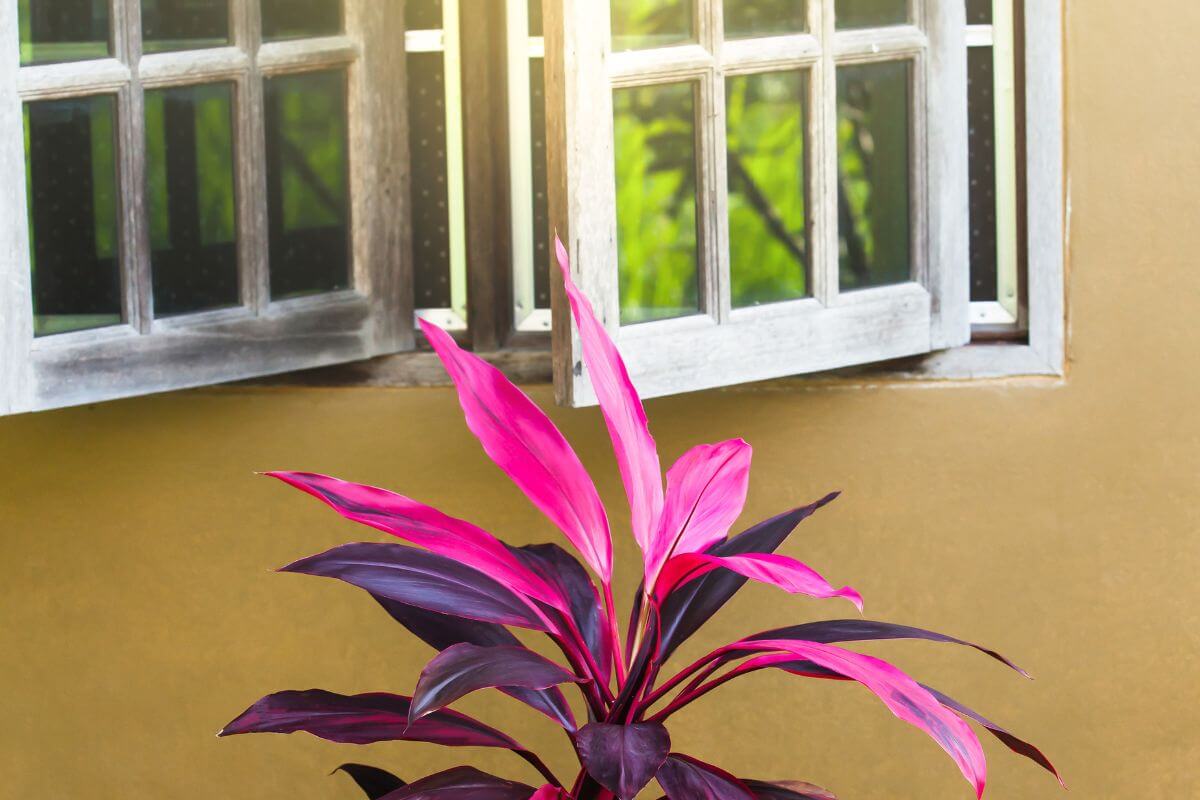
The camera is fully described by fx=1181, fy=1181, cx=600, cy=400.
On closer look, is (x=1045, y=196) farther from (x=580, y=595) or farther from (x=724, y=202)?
(x=580, y=595)

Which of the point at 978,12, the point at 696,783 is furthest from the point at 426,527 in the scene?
the point at 978,12

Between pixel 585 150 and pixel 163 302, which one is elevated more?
pixel 585 150

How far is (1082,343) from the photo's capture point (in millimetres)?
2043

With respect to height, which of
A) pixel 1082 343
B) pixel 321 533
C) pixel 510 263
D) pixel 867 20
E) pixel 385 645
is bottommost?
pixel 385 645

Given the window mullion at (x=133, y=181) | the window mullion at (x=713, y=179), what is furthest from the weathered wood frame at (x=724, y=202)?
the window mullion at (x=133, y=181)

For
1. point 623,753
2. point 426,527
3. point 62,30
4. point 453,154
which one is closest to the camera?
point 623,753

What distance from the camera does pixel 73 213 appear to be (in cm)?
173

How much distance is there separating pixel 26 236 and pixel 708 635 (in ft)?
4.08

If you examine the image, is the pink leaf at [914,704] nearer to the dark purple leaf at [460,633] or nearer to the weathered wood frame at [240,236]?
the dark purple leaf at [460,633]

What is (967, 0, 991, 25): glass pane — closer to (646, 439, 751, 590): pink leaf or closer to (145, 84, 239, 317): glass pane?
(646, 439, 751, 590): pink leaf

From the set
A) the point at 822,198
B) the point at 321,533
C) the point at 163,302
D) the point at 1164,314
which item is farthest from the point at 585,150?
the point at 1164,314

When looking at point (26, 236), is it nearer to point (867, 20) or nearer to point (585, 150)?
point (585, 150)

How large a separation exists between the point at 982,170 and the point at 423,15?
3.41ft

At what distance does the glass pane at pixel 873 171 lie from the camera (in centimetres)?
187
